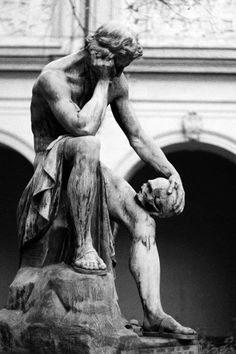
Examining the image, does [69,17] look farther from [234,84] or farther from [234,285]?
[234,285]

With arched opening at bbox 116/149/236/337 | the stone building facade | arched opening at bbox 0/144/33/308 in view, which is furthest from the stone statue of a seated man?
arched opening at bbox 0/144/33/308

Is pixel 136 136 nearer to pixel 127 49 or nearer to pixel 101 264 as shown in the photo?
pixel 127 49

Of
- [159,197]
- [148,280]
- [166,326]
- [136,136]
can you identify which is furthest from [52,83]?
[166,326]

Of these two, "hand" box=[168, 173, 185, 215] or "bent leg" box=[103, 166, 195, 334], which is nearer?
"bent leg" box=[103, 166, 195, 334]

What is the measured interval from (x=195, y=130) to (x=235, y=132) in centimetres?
49

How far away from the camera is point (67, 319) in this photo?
4484 mm

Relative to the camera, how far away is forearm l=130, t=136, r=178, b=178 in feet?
17.0

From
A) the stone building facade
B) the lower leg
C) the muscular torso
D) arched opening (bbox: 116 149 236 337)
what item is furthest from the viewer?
arched opening (bbox: 116 149 236 337)

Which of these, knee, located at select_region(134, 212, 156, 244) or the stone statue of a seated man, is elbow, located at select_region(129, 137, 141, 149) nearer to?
the stone statue of a seated man

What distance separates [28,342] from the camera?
457cm

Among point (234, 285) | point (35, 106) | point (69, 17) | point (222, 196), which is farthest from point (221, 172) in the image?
point (35, 106)

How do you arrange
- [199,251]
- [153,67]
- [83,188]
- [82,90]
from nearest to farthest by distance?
[83,188], [82,90], [153,67], [199,251]

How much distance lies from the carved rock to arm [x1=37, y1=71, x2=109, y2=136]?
25.0 inches

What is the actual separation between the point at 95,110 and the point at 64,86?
0.79ft
